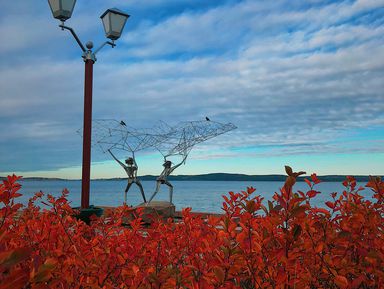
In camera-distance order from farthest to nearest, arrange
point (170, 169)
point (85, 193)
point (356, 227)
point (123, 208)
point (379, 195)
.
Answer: point (170, 169) → point (85, 193) → point (123, 208) → point (379, 195) → point (356, 227)

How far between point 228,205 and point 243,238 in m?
1.32

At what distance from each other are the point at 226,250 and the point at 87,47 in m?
7.71

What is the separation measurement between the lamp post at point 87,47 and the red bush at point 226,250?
4965 mm

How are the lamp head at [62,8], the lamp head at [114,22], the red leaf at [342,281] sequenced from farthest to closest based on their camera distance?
the lamp head at [114,22], the lamp head at [62,8], the red leaf at [342,281]

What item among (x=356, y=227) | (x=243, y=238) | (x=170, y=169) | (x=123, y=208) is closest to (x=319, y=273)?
(x=356, y=227)

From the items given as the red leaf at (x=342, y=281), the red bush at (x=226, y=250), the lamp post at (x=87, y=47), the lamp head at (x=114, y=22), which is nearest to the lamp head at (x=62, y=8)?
the lamp post at (x=87, y=47)

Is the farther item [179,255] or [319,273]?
[179,255]

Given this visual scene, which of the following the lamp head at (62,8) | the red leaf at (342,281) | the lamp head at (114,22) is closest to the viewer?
the red leaf at (342,281)

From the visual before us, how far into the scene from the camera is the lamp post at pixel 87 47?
309 inches

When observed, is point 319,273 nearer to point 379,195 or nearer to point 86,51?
point 379,195

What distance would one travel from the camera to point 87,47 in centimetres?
848

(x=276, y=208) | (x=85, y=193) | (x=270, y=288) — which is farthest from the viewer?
(x=85, y=193)

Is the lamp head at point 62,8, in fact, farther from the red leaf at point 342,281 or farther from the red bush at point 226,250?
the red leaf at point 342,281

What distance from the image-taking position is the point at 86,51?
8398 mm
